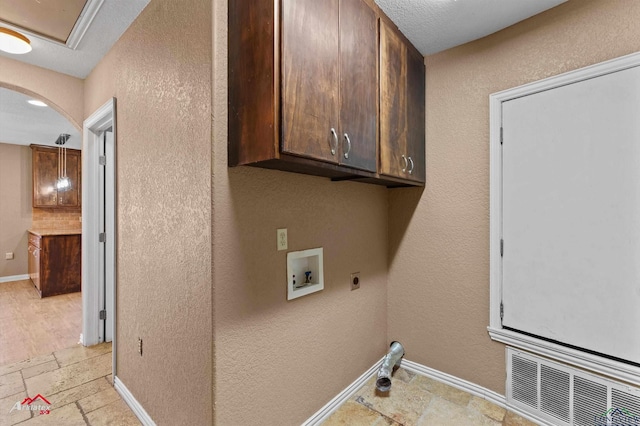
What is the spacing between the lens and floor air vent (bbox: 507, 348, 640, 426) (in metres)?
1.54

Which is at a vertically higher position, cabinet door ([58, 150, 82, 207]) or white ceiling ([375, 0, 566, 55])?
white ceiling ([375, 0, 566, 55])

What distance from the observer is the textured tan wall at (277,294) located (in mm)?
1312

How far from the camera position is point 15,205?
208 inches

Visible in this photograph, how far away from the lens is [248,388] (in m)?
1.42

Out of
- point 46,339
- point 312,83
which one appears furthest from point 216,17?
point 46,339

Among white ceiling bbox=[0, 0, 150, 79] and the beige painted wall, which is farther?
the beige painted wall

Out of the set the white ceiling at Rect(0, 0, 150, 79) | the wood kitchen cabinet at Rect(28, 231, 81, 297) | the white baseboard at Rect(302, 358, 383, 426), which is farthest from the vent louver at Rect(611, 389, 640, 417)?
the wood kitchen cabinet at Rect(28, 231, 81, 297)

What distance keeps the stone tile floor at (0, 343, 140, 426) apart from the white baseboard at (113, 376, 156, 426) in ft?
0.10

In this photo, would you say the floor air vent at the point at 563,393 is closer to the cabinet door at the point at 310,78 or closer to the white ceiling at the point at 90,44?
the cabinet door at the point at 310,78

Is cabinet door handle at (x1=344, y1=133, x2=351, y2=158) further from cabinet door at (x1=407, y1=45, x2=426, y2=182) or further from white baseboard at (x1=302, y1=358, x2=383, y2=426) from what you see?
white baseboard at (x1=302, y1=358, x2=383, y2=426)

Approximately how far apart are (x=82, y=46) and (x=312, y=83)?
6.82ft

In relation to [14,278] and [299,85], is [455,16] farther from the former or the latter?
[14,278]

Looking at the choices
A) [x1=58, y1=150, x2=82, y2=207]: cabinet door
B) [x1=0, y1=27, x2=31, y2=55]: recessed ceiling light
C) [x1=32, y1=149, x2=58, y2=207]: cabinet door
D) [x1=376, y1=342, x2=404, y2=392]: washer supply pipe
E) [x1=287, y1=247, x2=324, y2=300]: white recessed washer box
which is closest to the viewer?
[x1=287, y1=247, x2=324, y2=300]: white recessed washer box

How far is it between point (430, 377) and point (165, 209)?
220 cm
